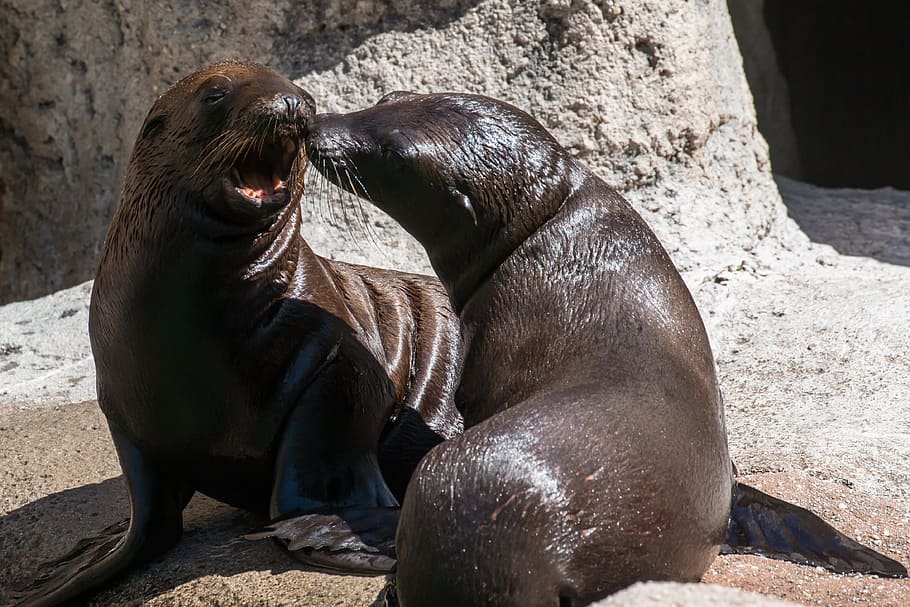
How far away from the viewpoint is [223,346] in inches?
151

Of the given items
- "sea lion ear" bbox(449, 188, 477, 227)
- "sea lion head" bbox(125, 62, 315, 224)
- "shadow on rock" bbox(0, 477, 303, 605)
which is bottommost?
"shadow on rock" bbox(0, 477, 303, 605)

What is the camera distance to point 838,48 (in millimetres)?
13578

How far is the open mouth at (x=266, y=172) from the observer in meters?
3.77

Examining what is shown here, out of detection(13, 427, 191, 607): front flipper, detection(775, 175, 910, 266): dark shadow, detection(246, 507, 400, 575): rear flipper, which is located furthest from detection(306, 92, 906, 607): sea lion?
detection(775, 175, 910, 266): dark shadow

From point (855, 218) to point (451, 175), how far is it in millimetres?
5091

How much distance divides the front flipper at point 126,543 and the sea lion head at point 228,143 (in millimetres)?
869

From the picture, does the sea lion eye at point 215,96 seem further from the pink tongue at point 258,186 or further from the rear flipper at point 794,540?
the rear flipper at point 794,540

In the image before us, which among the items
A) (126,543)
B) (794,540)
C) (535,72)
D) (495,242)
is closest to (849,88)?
(535,72)

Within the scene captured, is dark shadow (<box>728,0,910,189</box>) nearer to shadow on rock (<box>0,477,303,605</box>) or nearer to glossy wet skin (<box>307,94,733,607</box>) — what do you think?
Answer: glossy wet skin (<box>307,94,733,607</box>)

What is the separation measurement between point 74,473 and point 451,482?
2.50m

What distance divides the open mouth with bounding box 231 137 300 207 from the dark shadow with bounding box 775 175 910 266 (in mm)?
4298

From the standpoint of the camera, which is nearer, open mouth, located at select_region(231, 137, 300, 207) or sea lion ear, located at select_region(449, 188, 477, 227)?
sea lion ear, located at select_region(449, 188, 477, 227)

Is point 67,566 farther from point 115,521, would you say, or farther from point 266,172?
point 266,172

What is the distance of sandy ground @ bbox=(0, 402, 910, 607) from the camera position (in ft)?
10.8
